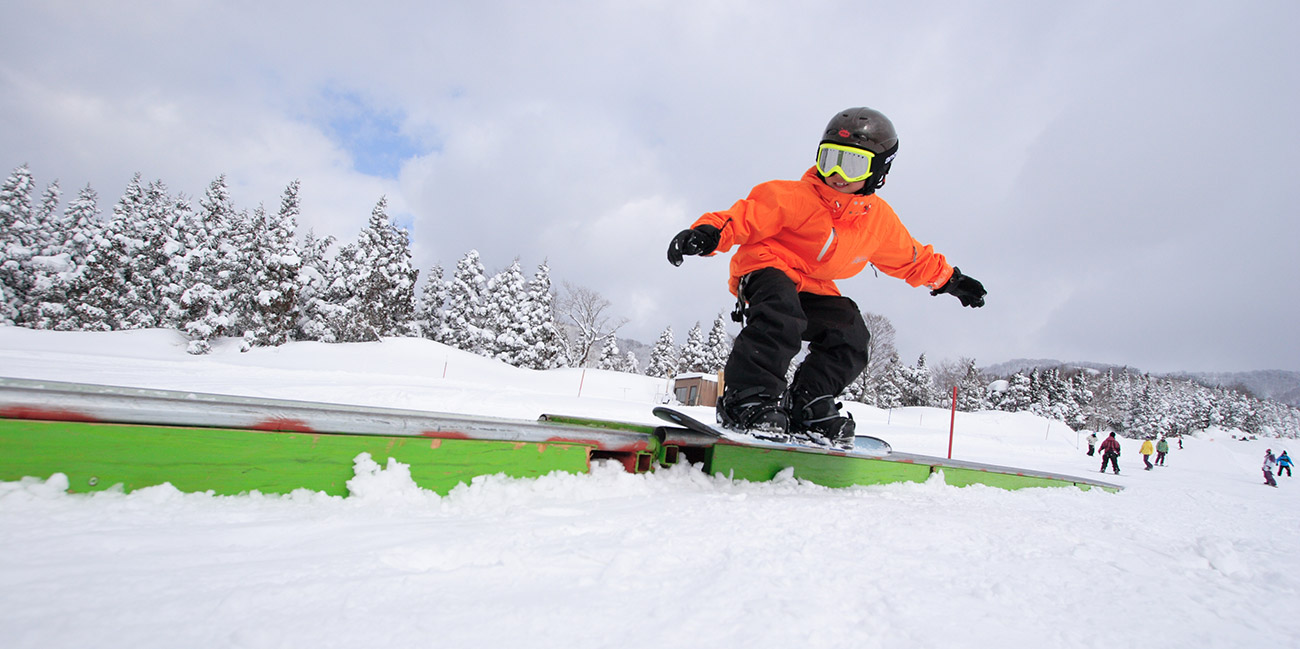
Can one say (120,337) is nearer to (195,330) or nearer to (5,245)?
(195,330)

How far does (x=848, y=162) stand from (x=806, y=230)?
1.23 ft

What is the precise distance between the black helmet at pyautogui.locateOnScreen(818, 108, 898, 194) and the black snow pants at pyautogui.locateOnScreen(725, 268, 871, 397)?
67cm

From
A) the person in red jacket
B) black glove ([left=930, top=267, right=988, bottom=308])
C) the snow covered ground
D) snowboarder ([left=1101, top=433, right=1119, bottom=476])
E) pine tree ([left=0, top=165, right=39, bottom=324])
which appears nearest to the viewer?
the snow covered ground

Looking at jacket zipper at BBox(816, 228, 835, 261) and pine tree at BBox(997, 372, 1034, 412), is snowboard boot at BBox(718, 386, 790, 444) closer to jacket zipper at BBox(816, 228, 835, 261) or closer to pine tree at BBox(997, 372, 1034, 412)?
jacket zipper at BBox(816, 228, 835, 261)

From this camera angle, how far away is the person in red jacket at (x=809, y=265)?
251 centimetres

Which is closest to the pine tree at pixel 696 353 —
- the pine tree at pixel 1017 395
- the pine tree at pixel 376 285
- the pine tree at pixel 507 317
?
the pine tree at pixel 507 317

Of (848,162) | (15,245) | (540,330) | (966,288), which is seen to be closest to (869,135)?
(848,162)

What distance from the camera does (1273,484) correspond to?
15.3 m

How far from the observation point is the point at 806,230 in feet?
8.96

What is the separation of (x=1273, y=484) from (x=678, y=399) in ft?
69.9

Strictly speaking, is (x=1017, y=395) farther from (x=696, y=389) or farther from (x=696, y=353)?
(x=696, y=389)

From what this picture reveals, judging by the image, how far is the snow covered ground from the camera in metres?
0.82

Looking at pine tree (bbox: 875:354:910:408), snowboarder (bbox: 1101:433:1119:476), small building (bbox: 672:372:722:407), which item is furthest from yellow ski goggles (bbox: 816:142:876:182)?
pine tree (bbox: 875:354:910:408)

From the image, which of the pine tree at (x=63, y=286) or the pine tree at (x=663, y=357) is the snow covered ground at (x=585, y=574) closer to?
the pine tree at (x=63, y=286)
